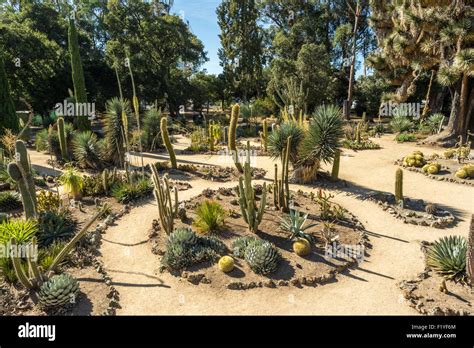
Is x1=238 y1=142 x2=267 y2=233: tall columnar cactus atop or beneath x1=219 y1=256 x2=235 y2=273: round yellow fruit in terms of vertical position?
atop

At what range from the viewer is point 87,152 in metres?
14.3

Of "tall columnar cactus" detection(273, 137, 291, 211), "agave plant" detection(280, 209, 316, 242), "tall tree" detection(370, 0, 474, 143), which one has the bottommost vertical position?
"agave plant" detection(280, 209, 316, 242)

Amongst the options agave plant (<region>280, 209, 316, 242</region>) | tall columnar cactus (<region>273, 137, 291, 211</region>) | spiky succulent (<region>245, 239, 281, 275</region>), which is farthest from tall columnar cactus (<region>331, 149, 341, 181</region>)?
spiky succulent (<region>245, 239, 281, 275</region>)

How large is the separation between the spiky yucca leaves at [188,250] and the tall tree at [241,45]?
29.7 metres

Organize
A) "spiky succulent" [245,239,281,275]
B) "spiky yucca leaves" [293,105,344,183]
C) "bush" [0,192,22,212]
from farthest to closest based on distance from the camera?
"spiky yucca leaves" [293,105,344,183]
"bush" [0,192,22,212]
"spiky succulent" [245,239,281,275]

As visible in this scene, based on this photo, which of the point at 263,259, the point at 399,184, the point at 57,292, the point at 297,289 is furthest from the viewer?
the point at 399,184

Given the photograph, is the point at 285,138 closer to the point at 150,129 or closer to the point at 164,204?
the point at 164,204

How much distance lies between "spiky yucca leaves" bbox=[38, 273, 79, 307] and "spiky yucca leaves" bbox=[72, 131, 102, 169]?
30.1 ft

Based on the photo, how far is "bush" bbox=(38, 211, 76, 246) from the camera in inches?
317

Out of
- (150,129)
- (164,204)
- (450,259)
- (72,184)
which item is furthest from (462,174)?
(150,129)

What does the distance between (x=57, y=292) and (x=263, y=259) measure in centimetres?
380

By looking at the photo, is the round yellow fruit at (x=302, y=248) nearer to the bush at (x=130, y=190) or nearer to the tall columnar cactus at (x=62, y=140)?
the bush at (x=130, y=190)

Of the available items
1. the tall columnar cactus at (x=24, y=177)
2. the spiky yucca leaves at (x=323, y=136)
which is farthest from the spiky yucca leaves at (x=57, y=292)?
the spiky yucca leaves at (x=323, y=136)

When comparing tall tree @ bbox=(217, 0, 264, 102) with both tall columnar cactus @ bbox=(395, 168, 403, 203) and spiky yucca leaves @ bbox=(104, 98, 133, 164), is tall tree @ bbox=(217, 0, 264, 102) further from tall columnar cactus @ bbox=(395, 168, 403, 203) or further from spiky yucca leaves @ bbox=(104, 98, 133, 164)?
tall columnar cactus @ bbox=(395, 168, 403, 203)
